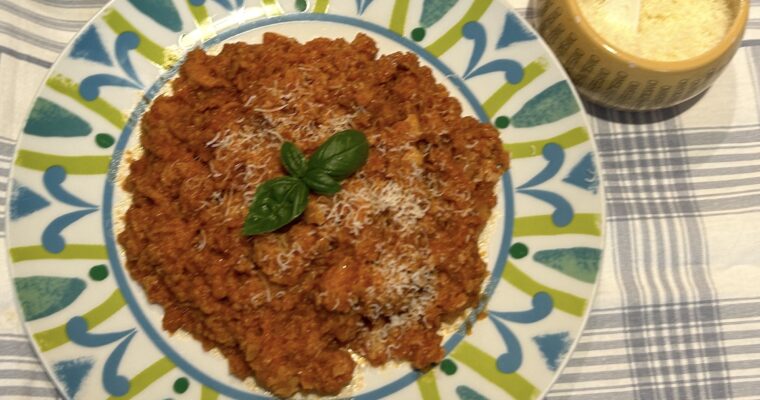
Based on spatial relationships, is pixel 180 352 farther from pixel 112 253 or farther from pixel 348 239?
pixel 348 239

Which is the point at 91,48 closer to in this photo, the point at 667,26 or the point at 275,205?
the point at 275,205

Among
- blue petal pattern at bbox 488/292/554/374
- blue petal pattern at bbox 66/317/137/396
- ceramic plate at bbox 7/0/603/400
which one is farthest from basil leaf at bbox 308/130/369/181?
blue petal pattern at bbox 66/317/137/396

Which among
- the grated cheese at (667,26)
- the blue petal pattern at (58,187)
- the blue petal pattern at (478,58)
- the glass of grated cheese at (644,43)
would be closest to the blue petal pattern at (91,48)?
the blue petal pattern at (58,187)

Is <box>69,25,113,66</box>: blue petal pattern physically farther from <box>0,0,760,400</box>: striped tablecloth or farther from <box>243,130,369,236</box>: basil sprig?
<box>243,130,369,236</box>: basil sprig

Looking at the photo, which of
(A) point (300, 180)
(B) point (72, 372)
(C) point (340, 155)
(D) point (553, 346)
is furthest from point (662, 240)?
(B) point (72, 372)

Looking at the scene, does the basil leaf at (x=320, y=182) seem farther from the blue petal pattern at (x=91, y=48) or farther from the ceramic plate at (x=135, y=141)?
the blue petal pattern at (x=91, y=48)

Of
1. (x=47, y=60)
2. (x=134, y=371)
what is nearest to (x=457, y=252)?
(x=134, y=371)
